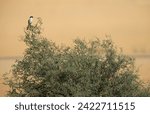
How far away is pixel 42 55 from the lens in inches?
179

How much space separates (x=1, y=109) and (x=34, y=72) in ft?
3.63

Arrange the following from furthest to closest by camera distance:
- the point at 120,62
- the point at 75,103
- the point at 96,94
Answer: the point at 120,62
the point at 96,94
the point at 75,103

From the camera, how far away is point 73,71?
13.9 feet

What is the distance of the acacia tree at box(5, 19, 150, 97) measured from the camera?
4246 millimetres

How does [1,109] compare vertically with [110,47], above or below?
below

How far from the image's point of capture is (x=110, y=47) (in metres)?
4.66

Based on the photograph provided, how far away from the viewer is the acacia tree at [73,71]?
4246 millimetres

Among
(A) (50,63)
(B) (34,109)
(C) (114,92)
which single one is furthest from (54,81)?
(B) (34,109)

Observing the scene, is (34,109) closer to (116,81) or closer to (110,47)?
(116,81)

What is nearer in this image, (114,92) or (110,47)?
(114,92)

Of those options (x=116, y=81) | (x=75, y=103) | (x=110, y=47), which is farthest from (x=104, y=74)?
(x=75, y=103)

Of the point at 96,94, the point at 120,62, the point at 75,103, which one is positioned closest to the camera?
the point at 75,103

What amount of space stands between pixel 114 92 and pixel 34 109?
45.6 inches

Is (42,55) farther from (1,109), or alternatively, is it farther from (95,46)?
(1,109)
